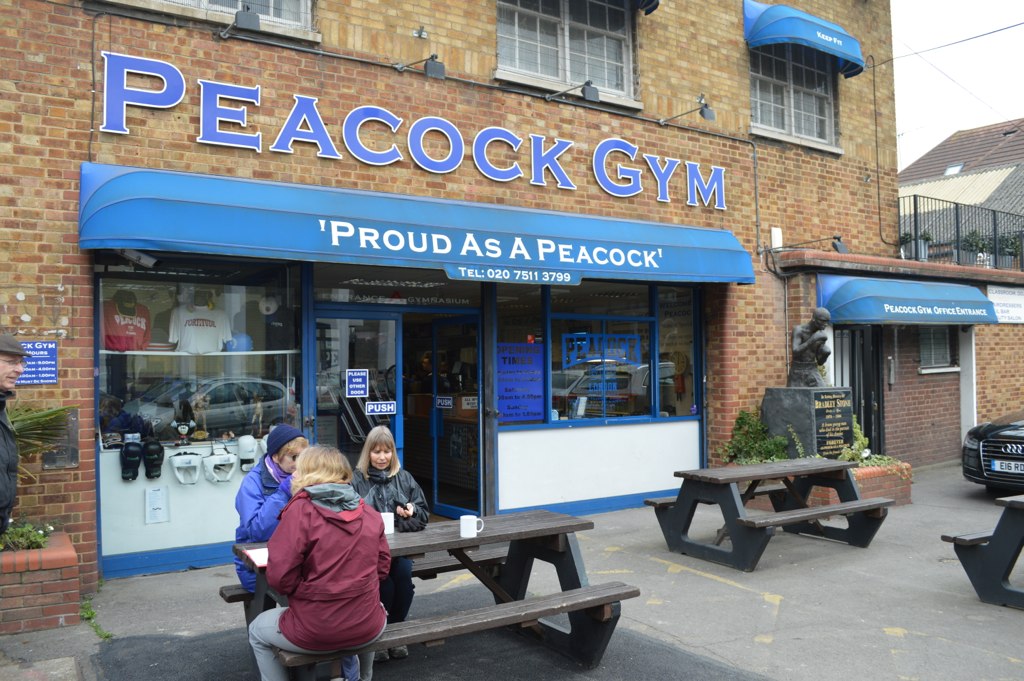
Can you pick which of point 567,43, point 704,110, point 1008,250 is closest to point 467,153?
point 567,43

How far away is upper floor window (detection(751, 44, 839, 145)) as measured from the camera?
35.0 feet

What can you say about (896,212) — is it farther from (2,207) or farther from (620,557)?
(2,207)

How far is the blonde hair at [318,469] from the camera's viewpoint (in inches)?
142

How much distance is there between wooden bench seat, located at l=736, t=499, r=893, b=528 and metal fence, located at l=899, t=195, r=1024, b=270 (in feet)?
19.8

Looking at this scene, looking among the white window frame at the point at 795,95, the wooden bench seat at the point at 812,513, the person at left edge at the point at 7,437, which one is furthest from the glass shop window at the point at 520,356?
the person at left edge at the point at 7,437

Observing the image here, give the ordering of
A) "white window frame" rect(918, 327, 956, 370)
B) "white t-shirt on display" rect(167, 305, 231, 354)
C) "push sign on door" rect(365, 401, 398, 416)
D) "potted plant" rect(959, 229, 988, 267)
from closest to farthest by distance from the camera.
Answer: "white t-shirt on display" rect(167, 305, 231, 354) < "push sign on door" rect(365, 401, 398, 416) < "white window frame" rect(918, 327, 956, 370) < "potted plant" rect(959, 229, 988, 267)

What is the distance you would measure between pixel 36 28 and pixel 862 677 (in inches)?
268

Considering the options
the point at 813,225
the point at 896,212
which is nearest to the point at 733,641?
the point at 813,225

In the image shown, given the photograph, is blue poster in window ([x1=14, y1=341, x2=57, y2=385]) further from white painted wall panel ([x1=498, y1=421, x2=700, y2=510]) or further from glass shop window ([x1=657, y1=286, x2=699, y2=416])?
glass shop window ([x1=657, y1=286, x2=699, y2=416])

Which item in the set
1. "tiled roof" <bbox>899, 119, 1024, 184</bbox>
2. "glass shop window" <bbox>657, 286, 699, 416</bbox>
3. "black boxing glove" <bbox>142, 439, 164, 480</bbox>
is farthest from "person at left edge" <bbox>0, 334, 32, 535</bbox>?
"tiled roof" <bbox>899, 119, 1024, 184</bbox>

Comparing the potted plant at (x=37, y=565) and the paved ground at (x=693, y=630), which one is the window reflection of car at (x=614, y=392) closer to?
the paved ground at (x=693, y=630)

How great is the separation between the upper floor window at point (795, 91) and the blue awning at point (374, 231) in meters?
2.74

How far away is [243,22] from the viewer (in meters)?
6.75

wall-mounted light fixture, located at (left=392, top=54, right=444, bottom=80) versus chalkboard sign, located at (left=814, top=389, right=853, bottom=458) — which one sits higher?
wall-mounted light fixture, located at (left=392, top=54, right=444, bottom=80)
